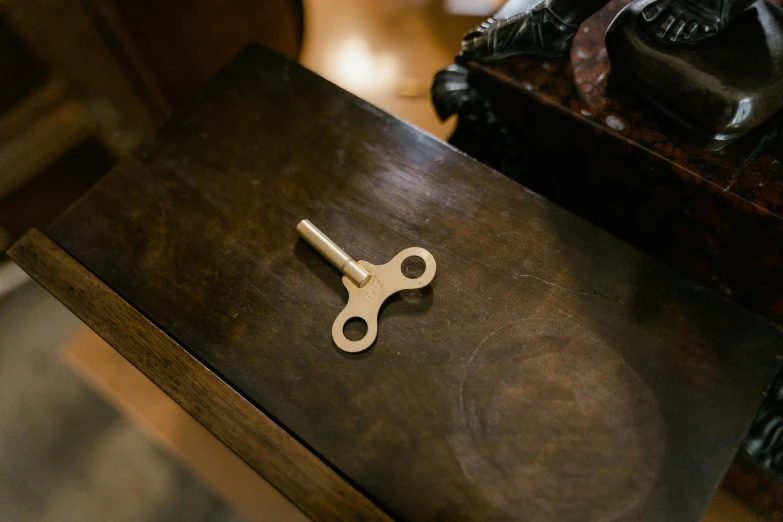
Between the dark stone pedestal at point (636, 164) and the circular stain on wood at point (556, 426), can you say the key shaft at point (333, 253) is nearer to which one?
the circular stain on wood at point (556, 426)

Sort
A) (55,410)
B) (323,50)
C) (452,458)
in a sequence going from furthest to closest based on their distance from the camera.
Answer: (323,50)
(55,410)
(452,458)

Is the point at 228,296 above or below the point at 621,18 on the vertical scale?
below

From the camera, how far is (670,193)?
698 millimetres

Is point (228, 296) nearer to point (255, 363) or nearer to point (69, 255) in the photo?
point (255, 363)

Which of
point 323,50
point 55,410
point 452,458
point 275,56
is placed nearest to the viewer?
point 452,458

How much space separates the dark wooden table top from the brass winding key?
0.05 ft

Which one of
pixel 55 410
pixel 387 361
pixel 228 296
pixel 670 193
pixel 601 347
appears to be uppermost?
pixel 670 193

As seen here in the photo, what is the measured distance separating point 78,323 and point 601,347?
0.96m

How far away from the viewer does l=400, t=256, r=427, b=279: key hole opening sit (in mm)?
598

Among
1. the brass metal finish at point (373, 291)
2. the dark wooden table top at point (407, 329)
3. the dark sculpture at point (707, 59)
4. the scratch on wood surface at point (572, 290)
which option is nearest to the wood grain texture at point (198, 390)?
the dark wooden table top at point (407, 329)

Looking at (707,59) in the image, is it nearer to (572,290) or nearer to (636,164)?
(636,164)

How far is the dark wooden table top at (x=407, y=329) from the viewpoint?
52 centimetres

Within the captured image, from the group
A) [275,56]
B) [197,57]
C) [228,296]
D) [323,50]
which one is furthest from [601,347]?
[323,50]

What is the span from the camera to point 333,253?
0.59 metres
